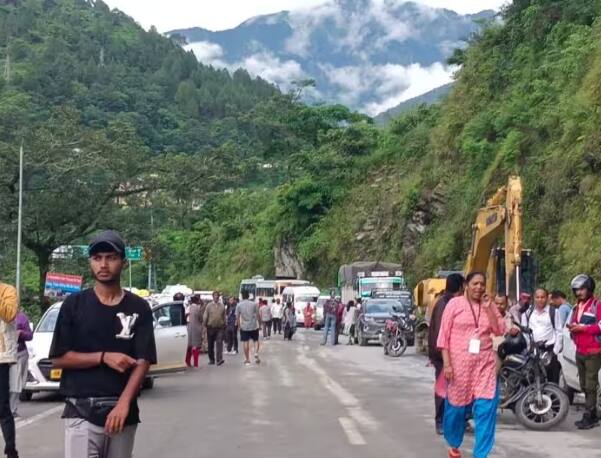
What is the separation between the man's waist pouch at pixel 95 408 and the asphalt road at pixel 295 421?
17.4ft

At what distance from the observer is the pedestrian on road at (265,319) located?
40.6 metres

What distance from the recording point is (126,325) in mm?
5645

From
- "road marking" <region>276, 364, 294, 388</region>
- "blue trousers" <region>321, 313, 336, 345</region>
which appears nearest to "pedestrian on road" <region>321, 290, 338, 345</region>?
"blue trousers" <region>321, 313, 336, 345</region>

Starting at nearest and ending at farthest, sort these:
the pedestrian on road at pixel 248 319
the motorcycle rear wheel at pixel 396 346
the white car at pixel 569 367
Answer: the white car at pixel 569 367
the pedestrian on road at pixel 248 319
the motorcycle rear wheel at pixel 396 346

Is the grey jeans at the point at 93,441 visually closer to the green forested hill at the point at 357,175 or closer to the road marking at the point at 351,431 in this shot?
the road marking at the point at 351,431

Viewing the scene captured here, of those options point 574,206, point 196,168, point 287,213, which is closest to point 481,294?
point 574,206

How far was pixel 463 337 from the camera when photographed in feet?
31.8

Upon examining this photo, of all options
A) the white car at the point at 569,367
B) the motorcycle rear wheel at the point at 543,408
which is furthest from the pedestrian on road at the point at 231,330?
the motorcycle rear wheel at the point at 543,408

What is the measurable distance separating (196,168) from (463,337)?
32.4m

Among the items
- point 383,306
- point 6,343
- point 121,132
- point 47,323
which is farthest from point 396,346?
point 6,343

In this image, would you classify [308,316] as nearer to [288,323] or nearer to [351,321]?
[288,323]

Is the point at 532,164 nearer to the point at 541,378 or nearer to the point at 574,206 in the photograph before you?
the point at 574,206

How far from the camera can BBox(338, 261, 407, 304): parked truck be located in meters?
44.8

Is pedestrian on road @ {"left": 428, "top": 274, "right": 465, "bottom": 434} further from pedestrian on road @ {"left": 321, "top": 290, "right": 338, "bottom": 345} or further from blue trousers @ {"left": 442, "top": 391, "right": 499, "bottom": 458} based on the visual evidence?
pedestrian on road @ {"left": 321, "top": 290, "right": 338, "bottom": 345}
